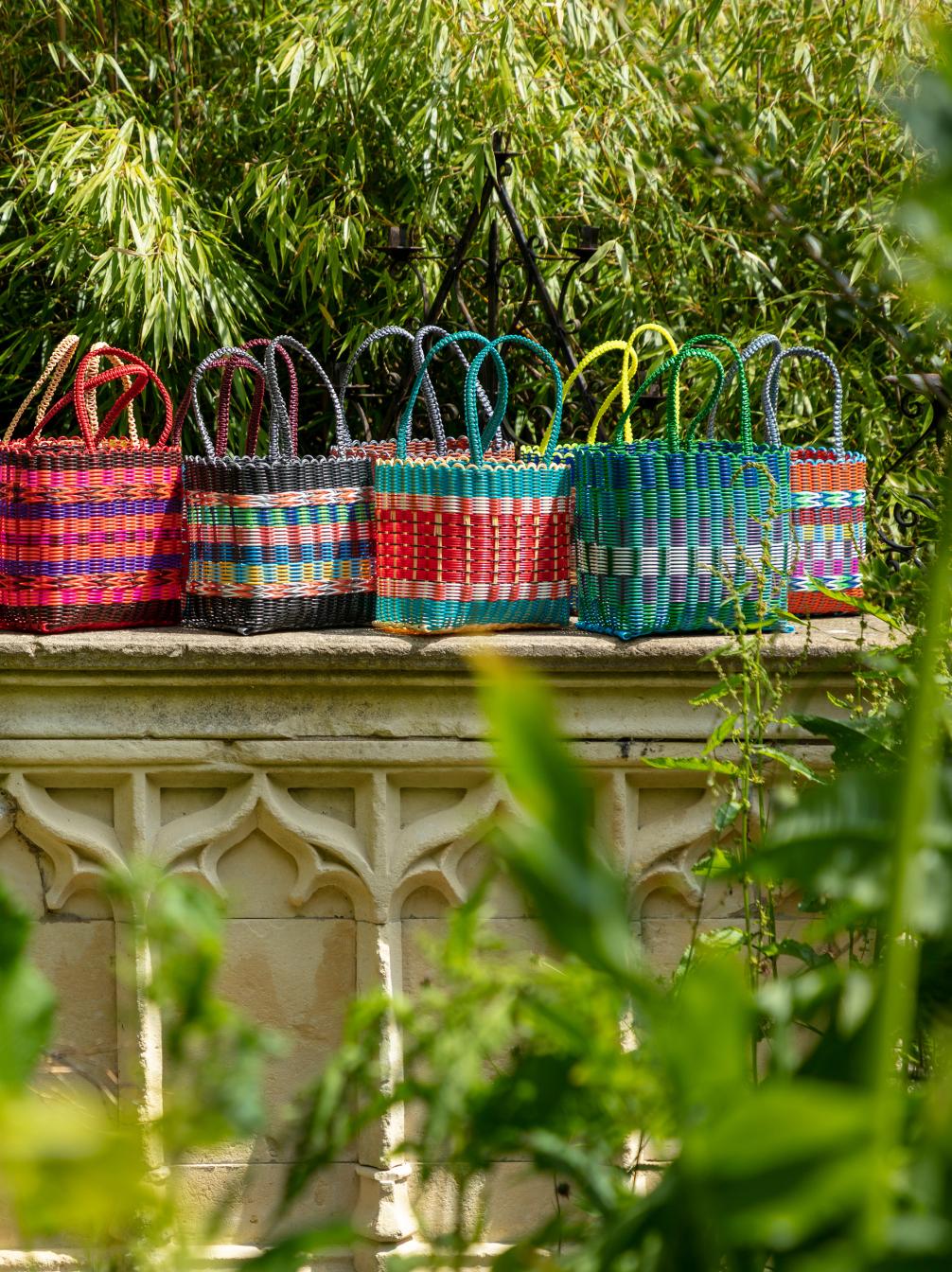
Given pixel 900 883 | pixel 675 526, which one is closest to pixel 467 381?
pixel 675 526

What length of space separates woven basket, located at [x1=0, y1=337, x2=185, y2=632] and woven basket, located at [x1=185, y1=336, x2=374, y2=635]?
0.06m

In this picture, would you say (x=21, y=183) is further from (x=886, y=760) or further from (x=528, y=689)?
(x=528, y=689)

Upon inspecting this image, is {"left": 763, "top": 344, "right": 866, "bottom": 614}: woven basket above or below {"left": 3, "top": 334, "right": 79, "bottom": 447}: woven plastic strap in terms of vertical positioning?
below

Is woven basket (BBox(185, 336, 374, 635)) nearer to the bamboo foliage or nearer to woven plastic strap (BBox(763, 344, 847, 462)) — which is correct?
woven plastic strap (BBox(763, 344, 847, 462))

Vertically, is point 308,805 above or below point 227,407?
below

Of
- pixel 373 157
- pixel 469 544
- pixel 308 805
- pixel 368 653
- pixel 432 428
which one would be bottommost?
pixel 308 805

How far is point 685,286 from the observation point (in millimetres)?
2916

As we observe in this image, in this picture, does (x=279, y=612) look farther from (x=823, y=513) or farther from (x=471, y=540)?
(x=823, y=513)

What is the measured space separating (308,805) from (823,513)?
701mm

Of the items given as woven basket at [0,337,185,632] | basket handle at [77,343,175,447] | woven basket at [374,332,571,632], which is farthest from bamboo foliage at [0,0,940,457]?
woven basket at [374,332,571,632]

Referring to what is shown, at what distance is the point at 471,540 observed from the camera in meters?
1.54

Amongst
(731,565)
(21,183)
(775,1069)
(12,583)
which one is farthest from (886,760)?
(21,183)

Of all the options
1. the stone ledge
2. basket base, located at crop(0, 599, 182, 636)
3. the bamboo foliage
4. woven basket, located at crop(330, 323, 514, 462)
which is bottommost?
the stone ledge

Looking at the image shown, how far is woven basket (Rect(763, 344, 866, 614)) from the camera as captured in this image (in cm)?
166
